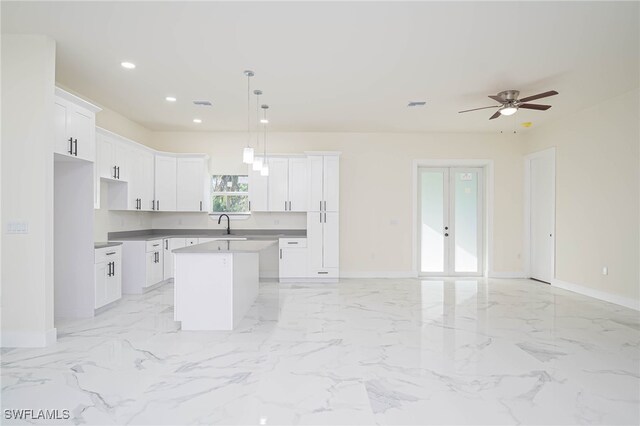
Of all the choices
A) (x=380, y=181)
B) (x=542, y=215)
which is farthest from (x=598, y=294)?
(x=380, y=181)

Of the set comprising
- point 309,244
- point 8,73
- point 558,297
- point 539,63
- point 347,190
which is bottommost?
point 558,297

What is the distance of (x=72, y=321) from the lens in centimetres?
392

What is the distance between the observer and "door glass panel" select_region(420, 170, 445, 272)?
6.91 meters

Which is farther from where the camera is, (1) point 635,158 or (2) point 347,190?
(2) point 347,190

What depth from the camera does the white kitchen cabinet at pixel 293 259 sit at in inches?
245

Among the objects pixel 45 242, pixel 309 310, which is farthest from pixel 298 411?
pixel 45 242

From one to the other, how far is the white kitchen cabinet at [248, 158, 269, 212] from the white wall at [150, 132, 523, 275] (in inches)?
15.5

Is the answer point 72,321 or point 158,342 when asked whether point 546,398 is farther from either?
point 72,321

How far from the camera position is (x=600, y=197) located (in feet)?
16.6

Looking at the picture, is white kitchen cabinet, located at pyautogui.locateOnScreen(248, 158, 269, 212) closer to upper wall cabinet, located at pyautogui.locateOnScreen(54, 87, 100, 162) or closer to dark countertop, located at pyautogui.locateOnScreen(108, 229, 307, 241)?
dark countertop, located at pyautogui.locateOnScreen(108, 229, 307, 241)

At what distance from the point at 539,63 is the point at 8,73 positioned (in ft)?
17.6

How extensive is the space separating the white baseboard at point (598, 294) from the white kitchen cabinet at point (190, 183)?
6550 millimetres

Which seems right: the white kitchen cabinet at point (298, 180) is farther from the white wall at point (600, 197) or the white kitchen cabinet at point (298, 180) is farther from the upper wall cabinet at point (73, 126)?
the white wall at point (600, 197)

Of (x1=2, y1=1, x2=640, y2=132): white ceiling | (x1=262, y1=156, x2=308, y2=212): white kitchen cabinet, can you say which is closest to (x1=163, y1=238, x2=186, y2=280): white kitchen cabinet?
(x1=262, y1=156, x2=308, y2=212): white kitchen cabinet
